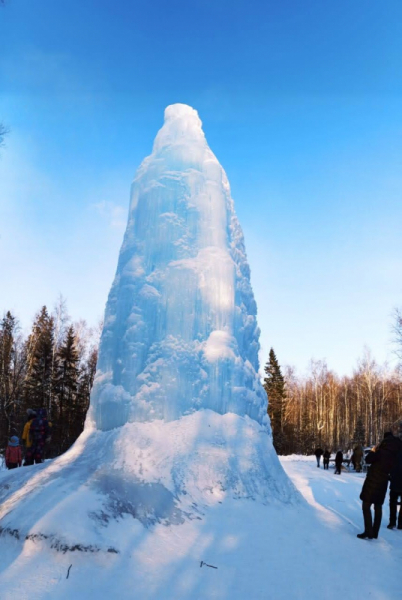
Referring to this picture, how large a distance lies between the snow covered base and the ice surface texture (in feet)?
1.25

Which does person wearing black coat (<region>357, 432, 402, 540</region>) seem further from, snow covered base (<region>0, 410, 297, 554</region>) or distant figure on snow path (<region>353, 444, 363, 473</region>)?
distant figure on snow path (<region>353, 444, 363, 473</region>)

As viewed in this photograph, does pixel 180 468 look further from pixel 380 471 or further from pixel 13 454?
pixel 13 454

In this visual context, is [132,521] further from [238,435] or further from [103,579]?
[238,435]

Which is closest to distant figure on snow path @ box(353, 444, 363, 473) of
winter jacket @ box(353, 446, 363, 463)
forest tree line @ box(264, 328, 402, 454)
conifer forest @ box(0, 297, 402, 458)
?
winter jacket @ box(353, 446, 363, 463)

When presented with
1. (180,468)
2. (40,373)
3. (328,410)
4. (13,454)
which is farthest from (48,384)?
(328,410)

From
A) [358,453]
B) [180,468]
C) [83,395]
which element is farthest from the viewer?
[83,395]

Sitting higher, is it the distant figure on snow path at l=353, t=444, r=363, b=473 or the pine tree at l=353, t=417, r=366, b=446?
the pine tree at l=353, t=417, r=366, b=446

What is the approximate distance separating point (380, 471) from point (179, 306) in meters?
3.99

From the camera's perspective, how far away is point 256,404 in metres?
7.84

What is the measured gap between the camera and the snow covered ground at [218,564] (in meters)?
3.95

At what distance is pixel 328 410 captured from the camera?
40562 mm

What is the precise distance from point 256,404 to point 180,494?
2.57 meters

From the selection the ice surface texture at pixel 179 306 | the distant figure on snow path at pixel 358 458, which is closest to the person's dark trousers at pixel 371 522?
the ice surface texture at pixel 179 306

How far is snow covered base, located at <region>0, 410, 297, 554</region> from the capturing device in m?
4.65
